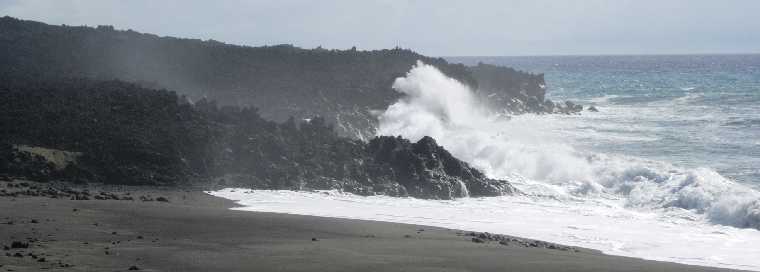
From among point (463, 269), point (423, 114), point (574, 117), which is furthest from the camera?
point (574, 117)

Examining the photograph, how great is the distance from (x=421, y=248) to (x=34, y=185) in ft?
31.4

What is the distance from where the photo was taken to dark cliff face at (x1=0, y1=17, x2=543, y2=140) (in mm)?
34906

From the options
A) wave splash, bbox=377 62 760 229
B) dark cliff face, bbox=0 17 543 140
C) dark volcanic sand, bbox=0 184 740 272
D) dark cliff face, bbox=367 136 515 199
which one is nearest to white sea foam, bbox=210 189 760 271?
dark cliff face, bbox=367 136 515 199

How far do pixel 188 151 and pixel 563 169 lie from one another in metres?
10.7

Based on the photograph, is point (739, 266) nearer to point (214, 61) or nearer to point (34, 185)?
point (34, 185)

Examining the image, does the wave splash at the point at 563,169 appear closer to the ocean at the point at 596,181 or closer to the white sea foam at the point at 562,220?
the ocean at the point at 596,181

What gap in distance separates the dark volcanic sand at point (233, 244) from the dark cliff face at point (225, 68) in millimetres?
14218

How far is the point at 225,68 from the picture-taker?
40.9 metres

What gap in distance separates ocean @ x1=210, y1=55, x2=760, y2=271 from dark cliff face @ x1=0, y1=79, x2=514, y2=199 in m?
0.87

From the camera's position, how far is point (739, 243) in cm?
1800

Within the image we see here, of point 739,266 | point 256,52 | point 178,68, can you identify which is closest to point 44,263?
point 739,266

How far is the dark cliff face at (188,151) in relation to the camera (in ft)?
72.3

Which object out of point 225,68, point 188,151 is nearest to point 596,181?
point 188,151

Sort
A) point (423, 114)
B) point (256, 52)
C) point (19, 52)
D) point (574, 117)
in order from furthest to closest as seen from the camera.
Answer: point (574, 117) → point (256, 52) → point (423, 114) → point (19, 52)
